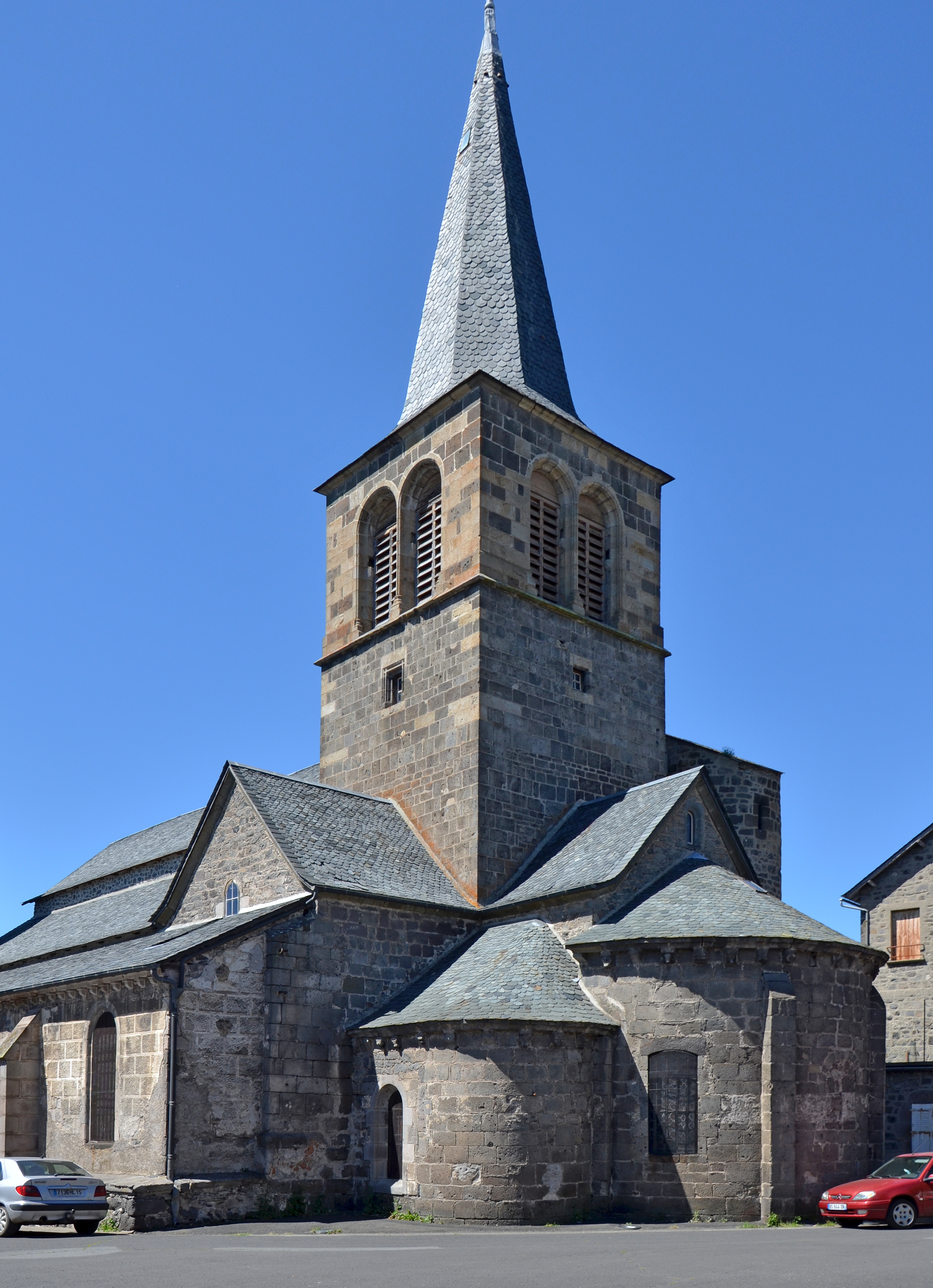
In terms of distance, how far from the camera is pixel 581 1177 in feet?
66.9

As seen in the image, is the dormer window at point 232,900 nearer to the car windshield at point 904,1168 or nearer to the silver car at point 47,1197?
the silver car at point 47,1197

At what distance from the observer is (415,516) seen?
29.7 metres

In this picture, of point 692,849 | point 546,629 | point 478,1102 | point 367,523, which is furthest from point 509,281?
point 478,1102

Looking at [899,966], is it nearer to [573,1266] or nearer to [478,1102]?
[478,1102]

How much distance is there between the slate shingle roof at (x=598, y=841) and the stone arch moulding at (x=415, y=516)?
6.26 meters

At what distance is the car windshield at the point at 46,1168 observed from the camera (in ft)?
59.7

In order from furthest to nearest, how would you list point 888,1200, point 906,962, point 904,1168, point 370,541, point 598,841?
point 906,962 → point 370,541 → point 598,841 → point 904,1168 → point 888,1200

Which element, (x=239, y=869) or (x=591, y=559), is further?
(x=591, y=559)

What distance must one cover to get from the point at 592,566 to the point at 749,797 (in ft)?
21.1

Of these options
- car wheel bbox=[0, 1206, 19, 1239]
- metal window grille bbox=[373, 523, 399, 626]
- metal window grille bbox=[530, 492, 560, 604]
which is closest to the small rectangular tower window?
metal window grille bbox=[373, 523, 399, 626]

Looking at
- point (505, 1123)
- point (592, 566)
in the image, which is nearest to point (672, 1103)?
point (505, 1123)

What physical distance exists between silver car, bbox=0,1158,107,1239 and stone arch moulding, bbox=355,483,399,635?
47.4 feet

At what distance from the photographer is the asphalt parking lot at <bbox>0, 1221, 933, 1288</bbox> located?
12242mm

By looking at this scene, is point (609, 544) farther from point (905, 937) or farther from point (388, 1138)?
point (388, 1138)
